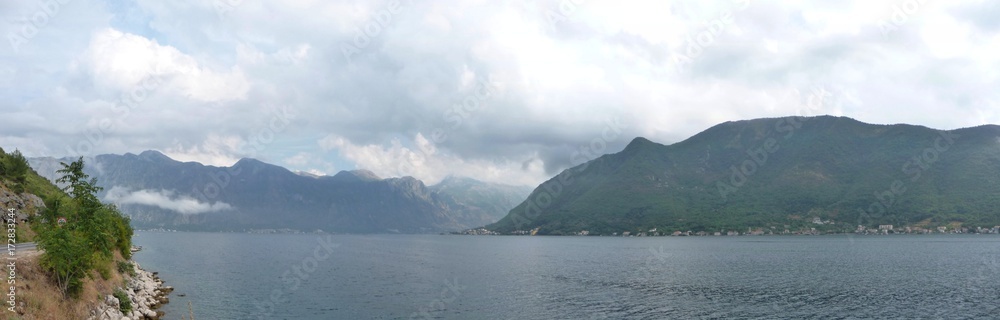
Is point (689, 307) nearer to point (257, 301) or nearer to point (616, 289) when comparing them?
point (616, 289)

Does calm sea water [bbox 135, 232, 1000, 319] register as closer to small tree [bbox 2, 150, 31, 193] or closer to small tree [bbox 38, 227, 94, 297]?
small tree [bbox 38, 227, 94, 297]

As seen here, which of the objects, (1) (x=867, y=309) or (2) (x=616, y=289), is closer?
(1) (x=867, y=309)

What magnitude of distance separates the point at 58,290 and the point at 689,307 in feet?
246

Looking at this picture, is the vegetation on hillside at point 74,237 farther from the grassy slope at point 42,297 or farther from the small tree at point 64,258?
Answer: the grassy slope at point 42,297

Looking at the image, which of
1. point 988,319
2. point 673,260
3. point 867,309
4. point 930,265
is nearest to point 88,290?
point 867,309

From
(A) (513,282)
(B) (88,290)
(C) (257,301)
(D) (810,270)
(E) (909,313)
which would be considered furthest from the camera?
(D) (810,270)

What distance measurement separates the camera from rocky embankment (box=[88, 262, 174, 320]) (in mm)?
52531

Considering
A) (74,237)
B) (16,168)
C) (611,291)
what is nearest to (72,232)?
(74,237)

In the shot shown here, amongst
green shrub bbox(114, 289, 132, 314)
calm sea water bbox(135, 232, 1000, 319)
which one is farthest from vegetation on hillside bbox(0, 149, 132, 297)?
calm sea water bbox(135, 232, 1000, 319)

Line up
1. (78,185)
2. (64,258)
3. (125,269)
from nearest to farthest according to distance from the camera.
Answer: (64,258), (78,185), (125,269)

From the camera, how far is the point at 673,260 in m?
154

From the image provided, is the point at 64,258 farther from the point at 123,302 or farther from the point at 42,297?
the point at 123,302

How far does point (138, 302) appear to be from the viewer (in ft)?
220

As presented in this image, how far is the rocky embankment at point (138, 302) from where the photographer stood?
172 ft
